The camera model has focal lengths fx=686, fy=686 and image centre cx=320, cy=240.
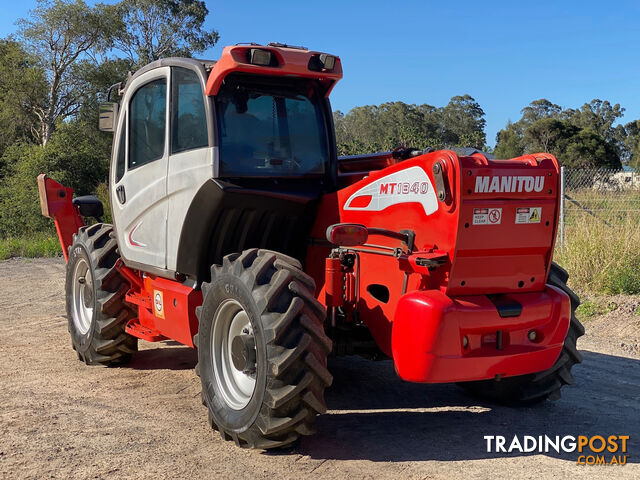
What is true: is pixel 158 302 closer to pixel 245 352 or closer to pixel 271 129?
pixel 245 352

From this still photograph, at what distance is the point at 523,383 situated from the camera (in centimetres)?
491

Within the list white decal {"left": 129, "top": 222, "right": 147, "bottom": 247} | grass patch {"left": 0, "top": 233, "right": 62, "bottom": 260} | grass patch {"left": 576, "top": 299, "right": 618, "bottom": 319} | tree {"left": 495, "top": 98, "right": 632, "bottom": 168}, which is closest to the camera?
white decal {"left": 129, "top": 222, "right": 147, "bottom": 247}

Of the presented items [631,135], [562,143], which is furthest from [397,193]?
[631,135]

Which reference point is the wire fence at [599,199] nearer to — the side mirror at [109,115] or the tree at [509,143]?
the side mirror at [109,115]

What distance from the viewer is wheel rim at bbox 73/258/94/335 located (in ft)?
21.7

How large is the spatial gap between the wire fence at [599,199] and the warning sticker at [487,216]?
556 centimetres

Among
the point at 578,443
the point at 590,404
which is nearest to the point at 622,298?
the point at 590,404

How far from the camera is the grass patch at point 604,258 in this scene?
904 centimetres

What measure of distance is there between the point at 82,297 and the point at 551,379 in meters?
4.44

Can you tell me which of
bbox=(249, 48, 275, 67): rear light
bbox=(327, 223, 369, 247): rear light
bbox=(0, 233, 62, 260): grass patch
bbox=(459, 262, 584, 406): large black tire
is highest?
bbox=(249, 48, 275, 67): rear light

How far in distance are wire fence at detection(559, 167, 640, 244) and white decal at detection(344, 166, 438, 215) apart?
17.9ft

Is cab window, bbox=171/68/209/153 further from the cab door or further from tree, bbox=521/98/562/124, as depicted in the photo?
tree, bbox=521/98/562/124

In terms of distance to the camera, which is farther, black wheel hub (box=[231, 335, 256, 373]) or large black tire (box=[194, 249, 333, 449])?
black wheel hub (box=[231, 335, 256, 373])

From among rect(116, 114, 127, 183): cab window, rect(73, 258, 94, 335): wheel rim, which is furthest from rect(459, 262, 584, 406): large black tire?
rect(73, 258, 94, 335): wheel rim
